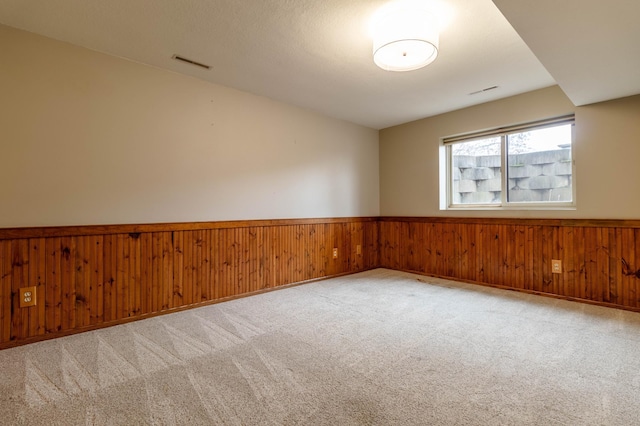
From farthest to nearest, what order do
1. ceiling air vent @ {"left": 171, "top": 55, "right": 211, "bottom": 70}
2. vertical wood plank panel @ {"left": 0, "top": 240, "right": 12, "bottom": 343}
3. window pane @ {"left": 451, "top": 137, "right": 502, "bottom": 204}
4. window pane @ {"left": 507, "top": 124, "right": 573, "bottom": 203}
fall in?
window pane @ {"left": 451, "top": 137, "right": 502, "bottom": 204}
window pane @ {"left": 507, "top": 124, "right": 573, "bottom": 203}
ceiling air vent @ {"left": 171, "top": 55, "right": 211, "bottom": 70}
vertical wood plank panel @ {"left": 0, "top": 240, "right": 12, "bottom": 343}

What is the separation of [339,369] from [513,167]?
324 cm

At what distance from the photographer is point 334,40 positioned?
2289mm

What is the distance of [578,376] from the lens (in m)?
1.66

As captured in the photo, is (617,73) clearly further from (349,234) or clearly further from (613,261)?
(349,234)

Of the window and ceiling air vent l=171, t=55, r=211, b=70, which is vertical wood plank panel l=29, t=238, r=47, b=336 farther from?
the window

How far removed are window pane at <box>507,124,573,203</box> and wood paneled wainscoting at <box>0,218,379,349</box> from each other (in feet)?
A: 8.36

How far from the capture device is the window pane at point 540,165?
10.7 feet

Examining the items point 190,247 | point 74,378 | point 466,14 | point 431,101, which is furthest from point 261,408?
point 431,101

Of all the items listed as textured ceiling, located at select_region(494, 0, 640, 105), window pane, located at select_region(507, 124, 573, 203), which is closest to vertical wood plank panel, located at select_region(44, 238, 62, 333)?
textured ceiling, located at select_region(494, 0, 640, 105)

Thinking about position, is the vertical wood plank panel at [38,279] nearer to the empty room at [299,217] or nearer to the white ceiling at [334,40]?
the empty room at [299,217]

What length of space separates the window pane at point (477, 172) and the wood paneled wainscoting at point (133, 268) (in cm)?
214

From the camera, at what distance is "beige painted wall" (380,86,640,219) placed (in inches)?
→ 112

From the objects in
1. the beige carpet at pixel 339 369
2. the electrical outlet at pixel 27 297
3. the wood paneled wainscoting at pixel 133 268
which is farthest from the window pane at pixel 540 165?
the electrical outlet at pixel 27 297

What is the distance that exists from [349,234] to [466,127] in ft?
6.89
